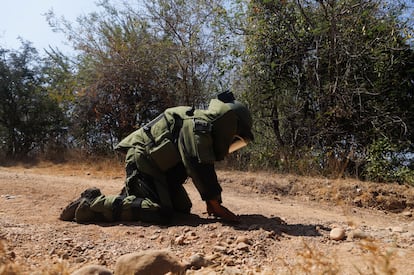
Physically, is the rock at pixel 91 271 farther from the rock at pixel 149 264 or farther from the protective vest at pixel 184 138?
the protective vest at pixel 184 138

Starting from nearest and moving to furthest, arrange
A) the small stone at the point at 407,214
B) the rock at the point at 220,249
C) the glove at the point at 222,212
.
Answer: the rock at the point at 220,249 → the glove at the point at 222,212 → the small stone at the point at 407,214

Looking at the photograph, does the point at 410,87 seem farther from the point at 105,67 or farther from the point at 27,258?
the point at 27,258

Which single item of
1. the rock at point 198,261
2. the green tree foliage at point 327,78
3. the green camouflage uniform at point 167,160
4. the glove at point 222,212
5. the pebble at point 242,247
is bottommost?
the rock at point 198,261

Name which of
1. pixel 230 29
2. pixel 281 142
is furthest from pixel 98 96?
pixel 281 142

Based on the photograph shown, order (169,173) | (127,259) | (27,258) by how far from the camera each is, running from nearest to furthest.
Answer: (127,259)
(27,258)
(169,173)

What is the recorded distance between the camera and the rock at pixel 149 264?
199 cm

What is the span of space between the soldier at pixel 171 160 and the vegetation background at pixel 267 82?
11.0ft

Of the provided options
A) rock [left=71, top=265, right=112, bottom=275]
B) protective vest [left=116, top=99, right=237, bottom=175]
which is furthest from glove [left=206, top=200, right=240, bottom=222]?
rock [left=71, top=265, right=112, bottom=275]

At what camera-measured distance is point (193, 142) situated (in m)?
3.10

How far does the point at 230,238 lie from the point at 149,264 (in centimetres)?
81

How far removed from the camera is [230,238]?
266 centimetres

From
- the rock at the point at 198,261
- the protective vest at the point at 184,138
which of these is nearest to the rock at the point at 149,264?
the rock at the point at 198,261

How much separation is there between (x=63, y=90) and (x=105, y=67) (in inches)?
69.9

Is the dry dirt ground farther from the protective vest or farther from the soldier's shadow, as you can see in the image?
the protective vest
